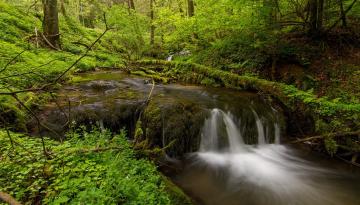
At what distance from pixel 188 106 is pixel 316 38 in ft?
20.8

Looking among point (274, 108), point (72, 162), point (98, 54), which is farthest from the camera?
point (98, 54)

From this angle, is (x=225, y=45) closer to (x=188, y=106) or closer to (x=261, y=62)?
(x=261, y=62)

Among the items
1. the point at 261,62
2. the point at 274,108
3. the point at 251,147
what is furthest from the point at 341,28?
the point at 251,147

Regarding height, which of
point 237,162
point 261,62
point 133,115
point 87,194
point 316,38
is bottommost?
point 237,162

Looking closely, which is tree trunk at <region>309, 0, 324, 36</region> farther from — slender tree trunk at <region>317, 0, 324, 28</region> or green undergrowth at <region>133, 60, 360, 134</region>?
green undergrowth at <region>133, 60, 360, 134</region>

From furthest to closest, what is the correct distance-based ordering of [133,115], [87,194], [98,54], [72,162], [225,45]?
[98,54]
[225,45]
[133,115]
[72,162]
[87,194]

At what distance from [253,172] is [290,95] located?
3.14 meters

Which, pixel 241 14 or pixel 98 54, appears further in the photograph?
pixel 98 54

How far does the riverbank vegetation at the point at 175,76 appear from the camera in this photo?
347cm

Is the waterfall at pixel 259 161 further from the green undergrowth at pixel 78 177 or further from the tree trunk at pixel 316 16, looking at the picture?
the tree trunk at pixel 316 16

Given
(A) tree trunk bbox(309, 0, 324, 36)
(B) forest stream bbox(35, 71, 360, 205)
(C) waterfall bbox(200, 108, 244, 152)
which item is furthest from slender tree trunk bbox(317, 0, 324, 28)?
(C) waterfall bbox(200, 108, 244, 152)

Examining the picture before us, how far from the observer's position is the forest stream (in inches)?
216

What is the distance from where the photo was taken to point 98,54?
50.1 feet

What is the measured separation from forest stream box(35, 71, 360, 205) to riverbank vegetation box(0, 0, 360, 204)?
577mm
